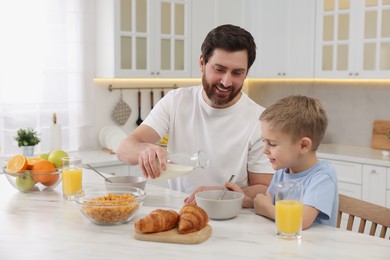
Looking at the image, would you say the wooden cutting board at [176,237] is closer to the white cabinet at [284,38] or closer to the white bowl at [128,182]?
the white bowl at [128,182]

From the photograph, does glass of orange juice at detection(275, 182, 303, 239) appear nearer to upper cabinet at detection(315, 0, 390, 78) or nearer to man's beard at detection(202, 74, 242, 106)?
man's beard at detection(202, 74, 242, 106)

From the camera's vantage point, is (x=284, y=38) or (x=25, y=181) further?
(x=284, y=38)

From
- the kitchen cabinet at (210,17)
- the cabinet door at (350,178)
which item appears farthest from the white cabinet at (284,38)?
the cabinet door at (350,178)

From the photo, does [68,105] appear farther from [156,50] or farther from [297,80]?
[297,80]

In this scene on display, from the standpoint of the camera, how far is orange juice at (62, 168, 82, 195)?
1959mm

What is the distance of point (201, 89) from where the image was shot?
8.19ft

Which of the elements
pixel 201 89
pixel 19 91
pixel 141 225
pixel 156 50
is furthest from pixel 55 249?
pixel 156 50

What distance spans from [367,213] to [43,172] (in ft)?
3.94

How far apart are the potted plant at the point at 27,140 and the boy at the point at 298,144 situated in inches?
93.5

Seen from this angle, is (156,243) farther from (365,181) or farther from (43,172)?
(365,181)

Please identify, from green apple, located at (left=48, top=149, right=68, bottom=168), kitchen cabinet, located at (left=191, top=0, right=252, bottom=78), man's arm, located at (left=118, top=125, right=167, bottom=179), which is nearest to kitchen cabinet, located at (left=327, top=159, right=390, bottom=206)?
kitchen cabinet, located at (left=191, top=0, right=252, bottom=78)

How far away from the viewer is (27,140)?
12.3 feet

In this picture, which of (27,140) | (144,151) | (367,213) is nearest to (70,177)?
(144,151)

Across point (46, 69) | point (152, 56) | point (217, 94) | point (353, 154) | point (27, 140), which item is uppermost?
point (152, 56)
